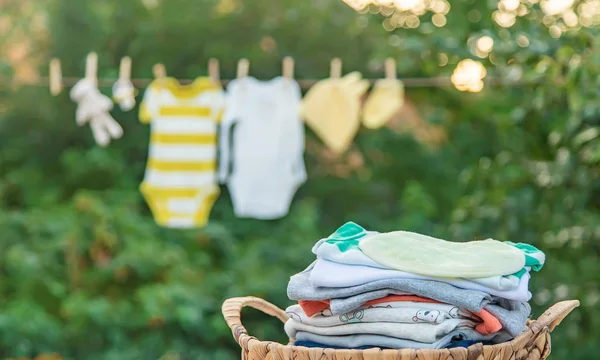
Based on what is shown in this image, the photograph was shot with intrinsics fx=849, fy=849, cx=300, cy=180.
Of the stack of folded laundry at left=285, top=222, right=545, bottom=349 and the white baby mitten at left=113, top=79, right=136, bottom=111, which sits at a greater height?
the white baby mitten at left=113, top=79, right=136, bottom=111

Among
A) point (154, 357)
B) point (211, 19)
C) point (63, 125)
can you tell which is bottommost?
point (154, 357)

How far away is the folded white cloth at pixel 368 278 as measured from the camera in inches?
37.4

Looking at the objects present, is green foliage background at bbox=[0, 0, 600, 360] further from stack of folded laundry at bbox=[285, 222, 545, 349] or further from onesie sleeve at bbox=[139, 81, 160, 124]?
stack of folded laundry at bbox=[285, 222, 545, 349]

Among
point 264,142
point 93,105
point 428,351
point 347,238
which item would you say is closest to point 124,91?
point 93,105

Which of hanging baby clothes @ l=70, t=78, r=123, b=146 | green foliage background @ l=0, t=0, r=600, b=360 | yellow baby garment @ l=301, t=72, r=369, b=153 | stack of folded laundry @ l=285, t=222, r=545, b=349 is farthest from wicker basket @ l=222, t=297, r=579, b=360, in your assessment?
green foliage background @ l=0, t=0, r=600, b=360

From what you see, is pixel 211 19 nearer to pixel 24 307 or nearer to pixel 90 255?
pixel 90 255

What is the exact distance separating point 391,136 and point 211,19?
2.73 feet

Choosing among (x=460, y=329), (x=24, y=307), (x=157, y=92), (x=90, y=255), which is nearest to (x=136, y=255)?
(x=90, y=255)

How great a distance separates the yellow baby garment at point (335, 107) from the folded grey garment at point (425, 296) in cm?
163

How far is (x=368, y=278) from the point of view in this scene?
966 mm

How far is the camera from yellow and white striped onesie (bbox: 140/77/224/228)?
8.84 ft

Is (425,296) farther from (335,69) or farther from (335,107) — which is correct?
(335,69)

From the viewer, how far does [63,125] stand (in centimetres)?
324

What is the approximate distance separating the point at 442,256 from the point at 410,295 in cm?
7
